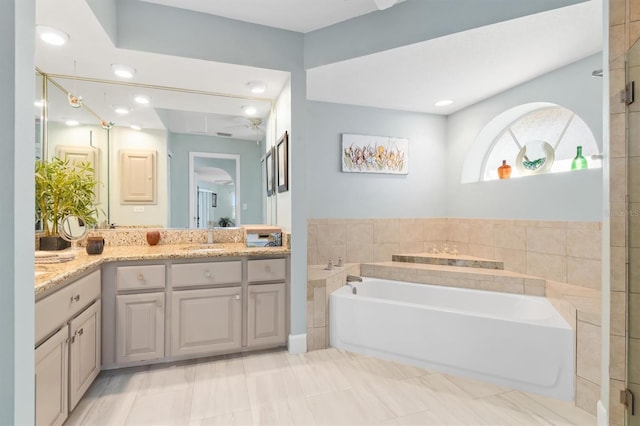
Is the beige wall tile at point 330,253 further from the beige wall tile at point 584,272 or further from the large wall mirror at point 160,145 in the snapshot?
the beige wall tile at point 584,272

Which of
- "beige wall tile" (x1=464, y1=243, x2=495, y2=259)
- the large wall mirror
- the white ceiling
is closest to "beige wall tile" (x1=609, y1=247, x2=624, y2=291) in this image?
the white ceiling

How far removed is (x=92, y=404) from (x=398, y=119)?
370 centimetres

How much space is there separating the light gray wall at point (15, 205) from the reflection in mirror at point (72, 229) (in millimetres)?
1519

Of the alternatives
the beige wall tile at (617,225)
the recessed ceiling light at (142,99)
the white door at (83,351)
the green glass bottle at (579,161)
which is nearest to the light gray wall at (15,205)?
the white door at (83,351)

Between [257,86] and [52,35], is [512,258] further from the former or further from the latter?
[52,35]

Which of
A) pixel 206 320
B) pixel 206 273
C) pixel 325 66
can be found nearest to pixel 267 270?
pixel 206 273

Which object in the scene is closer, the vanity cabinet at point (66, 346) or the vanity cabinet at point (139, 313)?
the vanity cabinet at point (66, 346)

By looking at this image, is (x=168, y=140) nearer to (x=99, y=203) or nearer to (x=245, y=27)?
(x=99, y=203)

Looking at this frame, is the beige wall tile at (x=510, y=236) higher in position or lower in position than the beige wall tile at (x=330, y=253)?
higher

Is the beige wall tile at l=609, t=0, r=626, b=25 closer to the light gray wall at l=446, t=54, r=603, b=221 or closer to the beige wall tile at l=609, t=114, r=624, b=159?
the beige wall tile at l=609, t=114, r=624, b=159

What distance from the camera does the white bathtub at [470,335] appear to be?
191cm

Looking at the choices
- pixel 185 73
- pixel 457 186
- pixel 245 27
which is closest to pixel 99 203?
pixel 185 73

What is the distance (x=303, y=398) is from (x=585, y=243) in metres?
2.39

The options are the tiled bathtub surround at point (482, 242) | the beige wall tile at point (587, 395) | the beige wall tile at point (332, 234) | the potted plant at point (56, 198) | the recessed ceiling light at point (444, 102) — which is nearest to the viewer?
the beige wall tile at point (587, 395)
